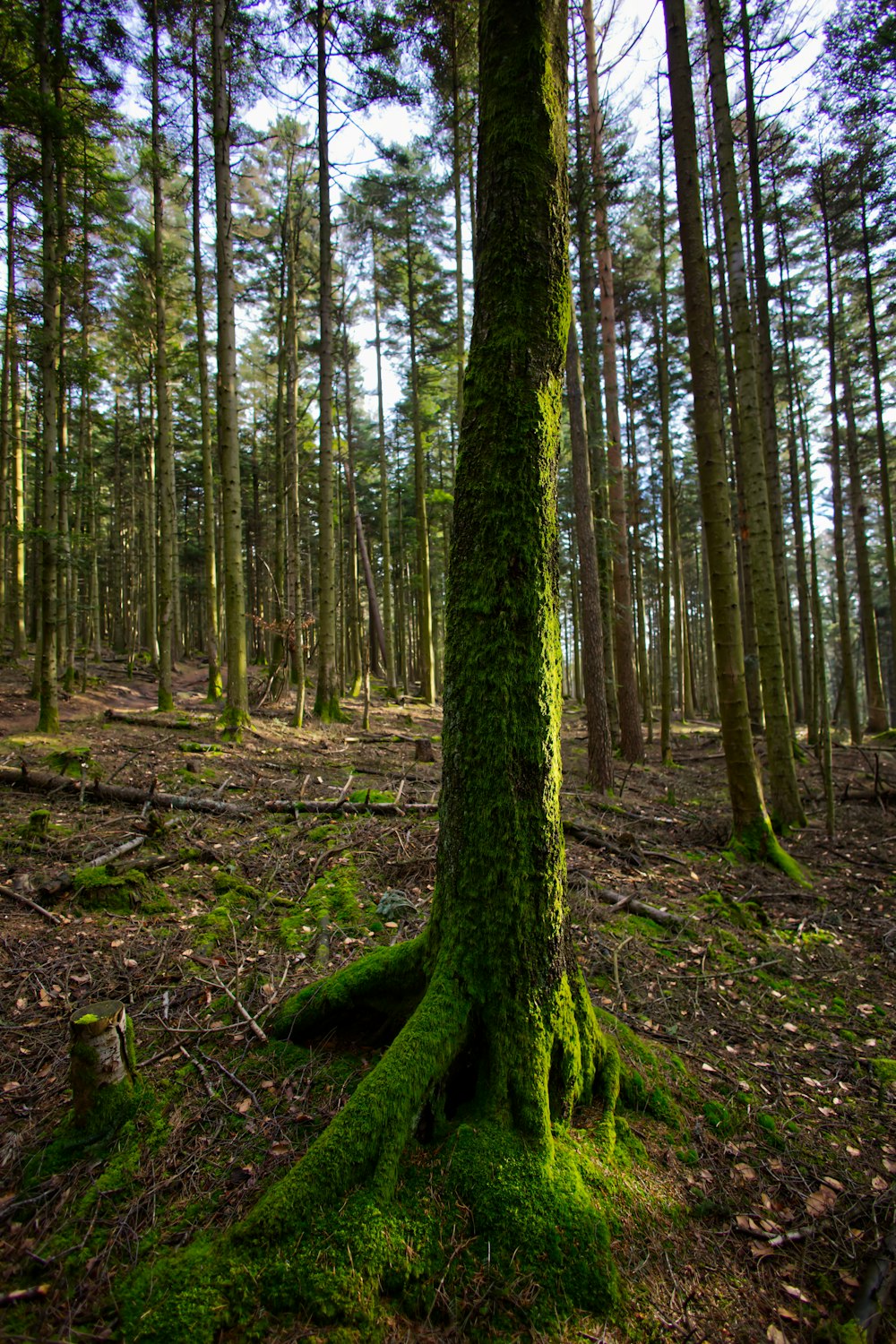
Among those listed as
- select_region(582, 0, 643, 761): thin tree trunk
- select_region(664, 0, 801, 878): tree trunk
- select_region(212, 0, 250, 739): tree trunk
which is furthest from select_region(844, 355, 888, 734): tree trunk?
select_region(212, 0, 250, 739): tree trunk

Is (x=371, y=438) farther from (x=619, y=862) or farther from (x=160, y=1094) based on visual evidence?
(x=160, y=1094)

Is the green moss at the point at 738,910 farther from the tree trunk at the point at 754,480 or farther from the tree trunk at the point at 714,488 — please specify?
the tree trunk at the point at 754,480

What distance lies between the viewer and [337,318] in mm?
19359

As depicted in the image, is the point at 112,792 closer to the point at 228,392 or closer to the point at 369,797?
the point at 369,797

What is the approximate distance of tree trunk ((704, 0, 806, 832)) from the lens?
7.36 meters

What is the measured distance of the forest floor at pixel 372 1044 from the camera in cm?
207

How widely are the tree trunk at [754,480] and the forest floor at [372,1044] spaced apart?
130cm

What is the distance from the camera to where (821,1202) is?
2.56 metres

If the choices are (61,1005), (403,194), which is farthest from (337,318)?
(61,1005)

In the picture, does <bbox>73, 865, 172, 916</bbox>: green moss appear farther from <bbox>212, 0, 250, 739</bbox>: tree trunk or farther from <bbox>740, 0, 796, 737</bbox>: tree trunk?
<bbox>740, 0, 796, 737</bbox>: tree trunk

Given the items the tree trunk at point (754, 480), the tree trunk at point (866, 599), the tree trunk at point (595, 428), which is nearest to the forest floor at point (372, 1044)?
the tree trunk at point (754, 480)

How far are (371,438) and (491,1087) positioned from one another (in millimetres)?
30851

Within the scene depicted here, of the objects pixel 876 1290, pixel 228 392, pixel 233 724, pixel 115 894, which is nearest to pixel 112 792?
pixel 115 894

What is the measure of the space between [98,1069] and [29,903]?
224 cm
